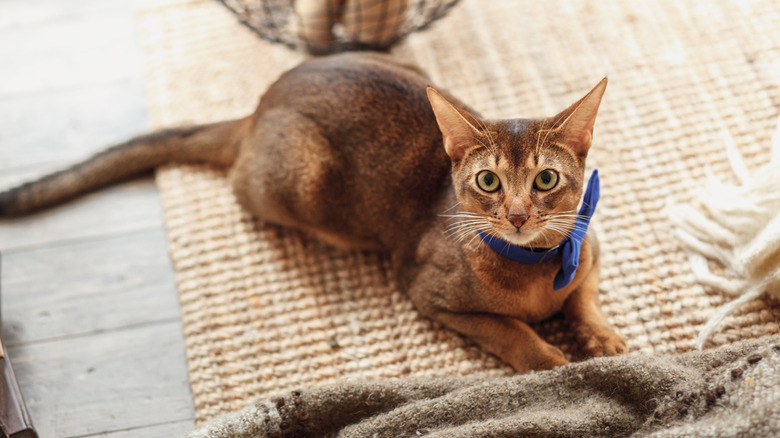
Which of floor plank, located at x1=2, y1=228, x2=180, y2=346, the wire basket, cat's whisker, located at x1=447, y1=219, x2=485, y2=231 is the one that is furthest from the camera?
the wire basket

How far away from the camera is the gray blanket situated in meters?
1.21

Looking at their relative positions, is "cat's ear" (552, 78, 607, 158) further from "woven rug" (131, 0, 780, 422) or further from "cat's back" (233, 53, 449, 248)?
"woven rug" (131, 0, 780, 422)

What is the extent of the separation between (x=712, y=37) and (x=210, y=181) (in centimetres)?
151

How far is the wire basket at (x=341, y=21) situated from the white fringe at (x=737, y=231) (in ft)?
2.88

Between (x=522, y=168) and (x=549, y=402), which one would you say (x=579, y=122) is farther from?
(x=549, y=402)

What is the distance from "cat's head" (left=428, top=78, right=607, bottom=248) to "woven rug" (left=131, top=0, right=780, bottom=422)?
1.29ft

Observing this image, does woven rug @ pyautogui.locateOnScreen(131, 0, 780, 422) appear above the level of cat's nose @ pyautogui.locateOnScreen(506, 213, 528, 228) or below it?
below

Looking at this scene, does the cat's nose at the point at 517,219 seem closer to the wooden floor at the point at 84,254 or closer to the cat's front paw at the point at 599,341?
the cat's front paw at the point at 599,341

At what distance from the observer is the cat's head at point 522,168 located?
1.23m

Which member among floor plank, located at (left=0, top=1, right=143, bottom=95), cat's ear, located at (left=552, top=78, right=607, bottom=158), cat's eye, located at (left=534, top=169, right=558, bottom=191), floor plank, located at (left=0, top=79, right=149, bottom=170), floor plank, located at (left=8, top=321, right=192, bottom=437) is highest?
cat's ear, located at (left=552, top=78, right=607, bottom=158)

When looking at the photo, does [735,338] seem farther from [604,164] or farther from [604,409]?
[604,164]

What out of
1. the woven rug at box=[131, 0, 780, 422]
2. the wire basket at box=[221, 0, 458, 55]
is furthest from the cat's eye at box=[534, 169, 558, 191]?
the wire basket at box=[221, 0, 458, 55]

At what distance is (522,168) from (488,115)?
724 mm

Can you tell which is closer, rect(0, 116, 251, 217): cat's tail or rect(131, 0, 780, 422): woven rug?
rect(131, 0, 780, 422): woven rug
